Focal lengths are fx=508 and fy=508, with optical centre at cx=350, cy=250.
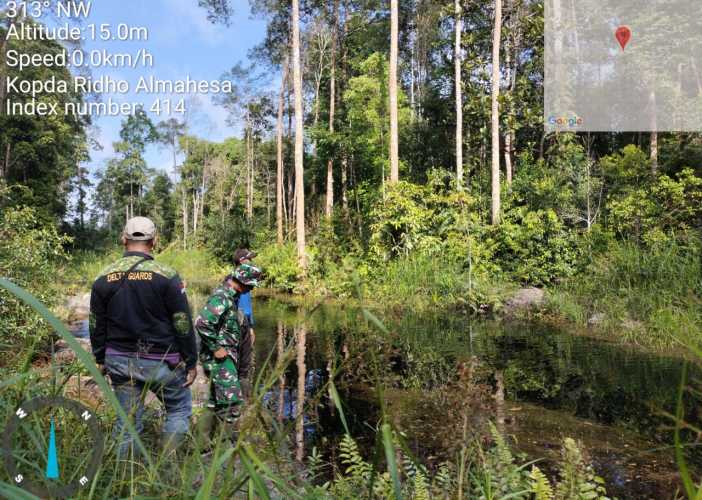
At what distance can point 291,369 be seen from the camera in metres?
6.72

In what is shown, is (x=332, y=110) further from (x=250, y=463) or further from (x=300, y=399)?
(x=250, y=463)

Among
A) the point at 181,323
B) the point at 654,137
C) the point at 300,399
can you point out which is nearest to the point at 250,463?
the point at 181,323

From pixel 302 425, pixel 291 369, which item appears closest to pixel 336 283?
pixel 291 369

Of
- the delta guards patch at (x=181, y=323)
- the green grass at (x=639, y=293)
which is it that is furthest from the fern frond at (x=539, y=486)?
the green grass at (x=639, y=293)

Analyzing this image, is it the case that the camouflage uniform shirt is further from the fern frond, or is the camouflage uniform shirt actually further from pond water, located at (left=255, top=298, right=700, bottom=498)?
the fern frond

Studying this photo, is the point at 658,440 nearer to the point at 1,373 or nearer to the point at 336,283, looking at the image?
the point at 1,373

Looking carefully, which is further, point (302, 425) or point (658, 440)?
point (302, 425)

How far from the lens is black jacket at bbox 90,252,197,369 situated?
113 inches

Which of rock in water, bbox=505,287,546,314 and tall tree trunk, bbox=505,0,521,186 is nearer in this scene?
rock in water, bbox=505,287,546,314

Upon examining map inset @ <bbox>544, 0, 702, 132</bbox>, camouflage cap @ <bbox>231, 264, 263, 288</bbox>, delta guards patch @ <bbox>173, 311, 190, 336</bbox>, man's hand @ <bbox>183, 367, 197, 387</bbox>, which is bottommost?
man's hand @ <bbox>183, 367, 197, 387</bbox>

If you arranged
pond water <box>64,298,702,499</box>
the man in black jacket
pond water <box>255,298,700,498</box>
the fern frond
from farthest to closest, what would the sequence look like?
pond water <box>255,298,700,498</box>
pond water <box>64,298,702,499</box>
the man in black jacket
the fern frond

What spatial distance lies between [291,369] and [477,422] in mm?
5524

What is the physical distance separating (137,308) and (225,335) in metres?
1.04

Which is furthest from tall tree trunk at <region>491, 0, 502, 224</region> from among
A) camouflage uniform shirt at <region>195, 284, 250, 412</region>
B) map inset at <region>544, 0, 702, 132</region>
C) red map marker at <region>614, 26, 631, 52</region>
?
camouflage uniform shirt at <region>195, 284, 250, 412</region>
